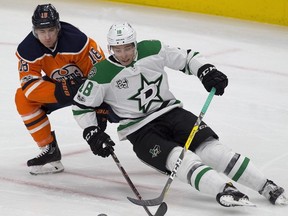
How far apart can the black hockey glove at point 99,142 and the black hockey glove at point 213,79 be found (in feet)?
1.57

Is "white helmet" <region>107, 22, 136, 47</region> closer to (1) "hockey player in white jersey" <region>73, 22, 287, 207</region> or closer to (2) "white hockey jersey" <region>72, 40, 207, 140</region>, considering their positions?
(1) "hockey player in white jersey" <region>73, 22, 287, 207</region>

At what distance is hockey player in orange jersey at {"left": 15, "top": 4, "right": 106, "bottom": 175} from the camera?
3789mm

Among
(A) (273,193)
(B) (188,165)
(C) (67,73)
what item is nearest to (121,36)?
(C) (67,73)

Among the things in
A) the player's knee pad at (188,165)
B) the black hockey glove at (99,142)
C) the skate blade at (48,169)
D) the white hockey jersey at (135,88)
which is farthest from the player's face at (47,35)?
the player's knee pad at (188,165)

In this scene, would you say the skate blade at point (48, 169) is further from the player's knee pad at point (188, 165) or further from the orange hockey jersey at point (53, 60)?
the player's knee pad at point (188, 165)

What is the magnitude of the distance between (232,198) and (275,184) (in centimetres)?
32

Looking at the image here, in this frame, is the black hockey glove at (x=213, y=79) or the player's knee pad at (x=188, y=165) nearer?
the player's knee pad at (x=188, y=165)

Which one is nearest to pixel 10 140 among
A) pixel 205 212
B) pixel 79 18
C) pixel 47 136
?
pixel 47 136

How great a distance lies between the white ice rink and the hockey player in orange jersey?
158mm

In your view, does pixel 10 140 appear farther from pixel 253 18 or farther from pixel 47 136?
pixel 253 18

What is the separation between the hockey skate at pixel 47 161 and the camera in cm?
396

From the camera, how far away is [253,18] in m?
7.29

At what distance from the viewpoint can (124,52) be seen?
360 centimetres

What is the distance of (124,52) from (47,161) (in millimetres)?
709
